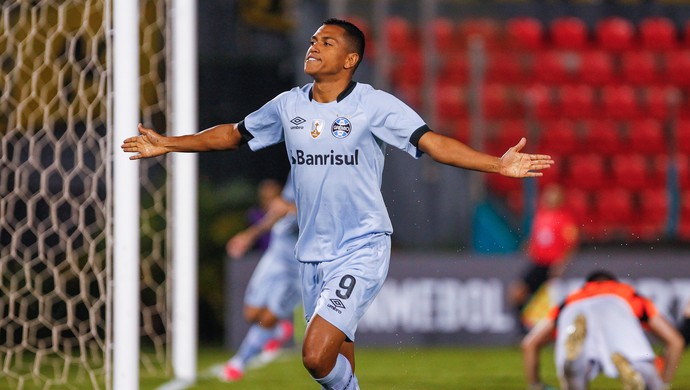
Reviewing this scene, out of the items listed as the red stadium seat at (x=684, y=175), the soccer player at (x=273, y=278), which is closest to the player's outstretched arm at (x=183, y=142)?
the soccer player at (x=273, y=278)

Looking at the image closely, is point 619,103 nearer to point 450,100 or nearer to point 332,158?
point 450,100

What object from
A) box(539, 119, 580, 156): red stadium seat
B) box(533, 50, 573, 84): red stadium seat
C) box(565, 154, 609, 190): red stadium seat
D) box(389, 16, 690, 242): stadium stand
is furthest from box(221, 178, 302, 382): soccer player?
box(533, 50, 573, 84): red stadium seat

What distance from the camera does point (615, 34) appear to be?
16234mm

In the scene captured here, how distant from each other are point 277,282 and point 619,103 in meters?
6.59

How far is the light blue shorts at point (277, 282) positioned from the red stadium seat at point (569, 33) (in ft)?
21.5

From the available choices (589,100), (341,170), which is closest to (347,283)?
(341,170)

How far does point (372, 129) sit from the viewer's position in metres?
5.40

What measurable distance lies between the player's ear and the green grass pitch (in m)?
3.85

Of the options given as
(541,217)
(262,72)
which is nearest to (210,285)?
(262,72)

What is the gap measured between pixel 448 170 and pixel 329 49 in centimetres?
750

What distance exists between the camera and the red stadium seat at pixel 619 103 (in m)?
15.6

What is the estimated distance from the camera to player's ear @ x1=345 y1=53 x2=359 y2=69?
5.46 m

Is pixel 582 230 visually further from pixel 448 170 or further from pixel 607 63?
pixel 607 63

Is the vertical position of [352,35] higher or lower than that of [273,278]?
higher
